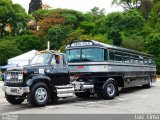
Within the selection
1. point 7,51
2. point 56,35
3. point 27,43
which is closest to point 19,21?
point 27,43

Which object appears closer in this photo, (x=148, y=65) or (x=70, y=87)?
(x=70, y=87)

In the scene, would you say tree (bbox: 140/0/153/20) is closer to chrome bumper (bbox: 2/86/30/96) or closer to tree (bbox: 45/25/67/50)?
tree (bbox: 45/25/67/50)

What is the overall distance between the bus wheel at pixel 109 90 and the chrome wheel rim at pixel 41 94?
12.5 feet

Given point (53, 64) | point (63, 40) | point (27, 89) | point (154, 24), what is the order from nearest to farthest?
1. point (27, 89)
2. point (53, 64)
3. point (63, 40)
4. point (154, 24)

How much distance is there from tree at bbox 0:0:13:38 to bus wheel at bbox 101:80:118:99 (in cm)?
4847

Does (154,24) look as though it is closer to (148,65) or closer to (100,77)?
(148,65)

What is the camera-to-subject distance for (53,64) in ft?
53.7

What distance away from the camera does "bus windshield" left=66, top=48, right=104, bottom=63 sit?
18516 mm

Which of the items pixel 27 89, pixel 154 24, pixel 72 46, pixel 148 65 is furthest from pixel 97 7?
pixel 27 89

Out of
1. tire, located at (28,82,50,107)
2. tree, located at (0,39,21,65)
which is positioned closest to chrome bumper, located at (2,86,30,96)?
tire, located at (28,82,50,107)

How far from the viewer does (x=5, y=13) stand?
2547 inches

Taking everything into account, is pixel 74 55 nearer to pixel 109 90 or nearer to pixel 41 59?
pixel 109 90

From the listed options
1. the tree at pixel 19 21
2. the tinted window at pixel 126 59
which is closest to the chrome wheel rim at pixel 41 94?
the tinted window at pixel 126 59

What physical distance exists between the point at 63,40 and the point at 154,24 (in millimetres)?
16594
